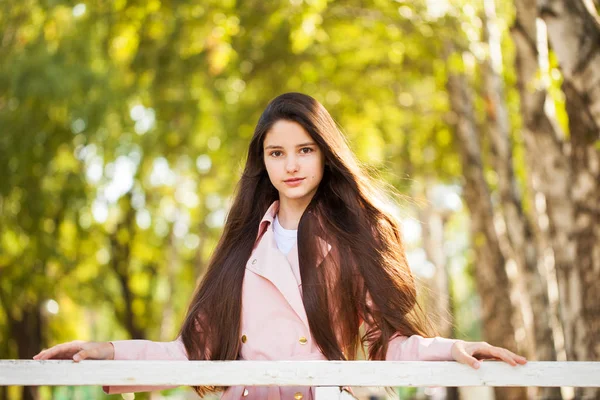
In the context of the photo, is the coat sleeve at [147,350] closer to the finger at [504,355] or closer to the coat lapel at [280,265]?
the coat lapel at [280,265]

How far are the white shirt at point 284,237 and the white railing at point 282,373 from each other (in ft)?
3.53

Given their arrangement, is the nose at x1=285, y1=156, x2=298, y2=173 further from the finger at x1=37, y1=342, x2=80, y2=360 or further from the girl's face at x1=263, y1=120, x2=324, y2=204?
the finger at x1=37, y1=342, x2=80, y2=360

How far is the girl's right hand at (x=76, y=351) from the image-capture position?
2.90m

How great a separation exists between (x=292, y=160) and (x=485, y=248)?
9042 millimetres

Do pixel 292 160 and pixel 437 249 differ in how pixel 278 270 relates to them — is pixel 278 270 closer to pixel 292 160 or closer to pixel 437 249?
pixel 292 160

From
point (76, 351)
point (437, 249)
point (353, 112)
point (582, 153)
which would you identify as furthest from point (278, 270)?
point (437, 249)

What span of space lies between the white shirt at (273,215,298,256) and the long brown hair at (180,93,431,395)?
8 cm

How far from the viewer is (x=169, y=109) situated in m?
14.0

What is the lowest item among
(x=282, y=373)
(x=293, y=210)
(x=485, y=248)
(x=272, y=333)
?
(x=282, y=373)

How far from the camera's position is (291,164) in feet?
12.1

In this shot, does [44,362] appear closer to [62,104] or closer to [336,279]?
[336,279]

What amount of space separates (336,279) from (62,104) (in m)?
10.4

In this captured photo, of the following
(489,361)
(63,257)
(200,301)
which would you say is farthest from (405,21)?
(489,361)

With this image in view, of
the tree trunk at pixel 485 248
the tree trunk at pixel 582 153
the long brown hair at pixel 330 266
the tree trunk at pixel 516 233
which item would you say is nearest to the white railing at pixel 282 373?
the long brown hair at pixel 330 266
